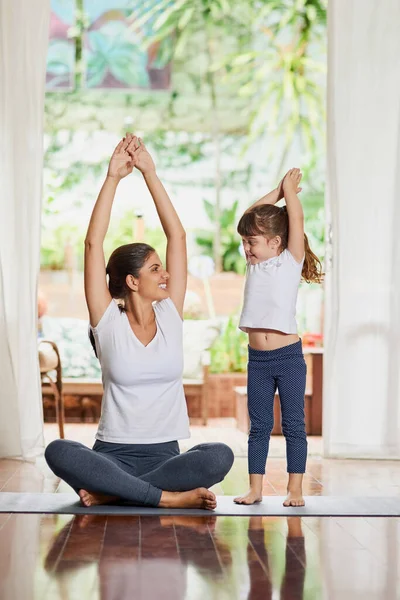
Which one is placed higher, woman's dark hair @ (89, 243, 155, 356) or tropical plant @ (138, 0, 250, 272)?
tropical plant @ (138, 0, 250, 272)

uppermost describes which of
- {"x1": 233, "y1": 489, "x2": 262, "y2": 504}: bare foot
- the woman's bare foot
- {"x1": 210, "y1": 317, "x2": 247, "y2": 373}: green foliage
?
the woman's bare foot

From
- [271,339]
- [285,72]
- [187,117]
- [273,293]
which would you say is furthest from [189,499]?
[187,117]

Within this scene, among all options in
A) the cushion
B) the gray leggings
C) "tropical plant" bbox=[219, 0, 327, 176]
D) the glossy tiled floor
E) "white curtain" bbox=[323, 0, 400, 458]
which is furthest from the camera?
"tropical plant" bbox=[219, 0, 327, 176]

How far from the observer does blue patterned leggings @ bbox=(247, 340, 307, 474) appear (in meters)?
3.53

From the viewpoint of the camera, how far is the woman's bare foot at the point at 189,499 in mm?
3383

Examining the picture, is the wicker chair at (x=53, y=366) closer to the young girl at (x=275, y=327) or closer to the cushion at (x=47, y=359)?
the cushion at (x=47, y=359)

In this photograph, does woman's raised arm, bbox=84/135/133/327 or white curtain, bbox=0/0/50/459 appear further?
white curtain, bbox=0/0/50/459

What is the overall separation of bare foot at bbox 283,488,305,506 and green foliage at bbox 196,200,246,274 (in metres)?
5.92

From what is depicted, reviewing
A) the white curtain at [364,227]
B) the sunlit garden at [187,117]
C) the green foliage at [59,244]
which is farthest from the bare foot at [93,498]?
the green foliage at [59,244]

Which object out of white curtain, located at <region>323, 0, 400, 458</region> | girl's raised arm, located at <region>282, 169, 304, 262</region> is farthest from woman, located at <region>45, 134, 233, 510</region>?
white curtain, located at <region>323, 0, 400, 458</region>

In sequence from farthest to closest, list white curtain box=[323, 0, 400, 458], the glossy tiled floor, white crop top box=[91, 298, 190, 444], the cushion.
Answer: the cushion → white curtain box=[323, 0, 400, 458] → white crop top box=[91, 298, 190, 444] → the glossy tiled floor

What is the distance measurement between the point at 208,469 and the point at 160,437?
20cm

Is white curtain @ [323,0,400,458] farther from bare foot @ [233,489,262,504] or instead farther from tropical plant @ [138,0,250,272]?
tropical plant @ [138,0,250,272]

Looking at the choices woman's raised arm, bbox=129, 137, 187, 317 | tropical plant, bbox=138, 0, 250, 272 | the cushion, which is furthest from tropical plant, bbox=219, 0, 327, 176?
woman's raised arm, bbox=129, 137, 187, 317
